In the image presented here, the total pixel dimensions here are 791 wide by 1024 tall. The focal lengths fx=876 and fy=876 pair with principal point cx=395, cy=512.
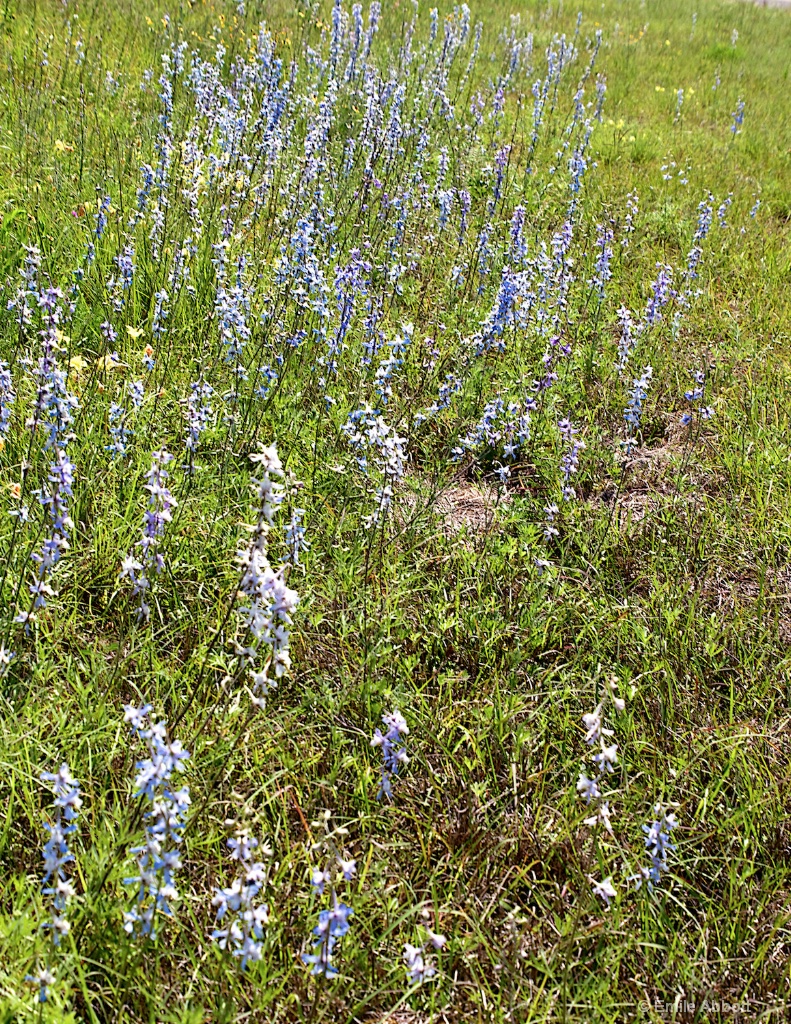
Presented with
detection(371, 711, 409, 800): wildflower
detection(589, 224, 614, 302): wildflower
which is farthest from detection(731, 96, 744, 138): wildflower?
detection(371, 711, 409, 800): wildflower

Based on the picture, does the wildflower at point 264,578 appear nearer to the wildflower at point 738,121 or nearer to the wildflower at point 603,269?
the wildflower at point 603,269

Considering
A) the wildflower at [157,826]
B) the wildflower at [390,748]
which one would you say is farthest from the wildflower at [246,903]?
the wildflower at [390,748]

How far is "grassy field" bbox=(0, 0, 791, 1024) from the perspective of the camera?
1.92m

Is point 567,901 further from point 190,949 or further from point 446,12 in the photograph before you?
point 446,12

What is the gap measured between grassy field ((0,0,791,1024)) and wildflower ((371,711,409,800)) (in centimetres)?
2

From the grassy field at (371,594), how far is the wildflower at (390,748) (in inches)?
0.9

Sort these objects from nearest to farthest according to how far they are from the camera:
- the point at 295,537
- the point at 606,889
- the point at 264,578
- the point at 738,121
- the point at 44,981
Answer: the point at 44,981 < the point at 264,578 < the point at 606,889 < the point at 295,537 < the point at 738,121

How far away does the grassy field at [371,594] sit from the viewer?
6.29ft

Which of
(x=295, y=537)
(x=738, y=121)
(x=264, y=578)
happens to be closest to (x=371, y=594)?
(x=295, y=537)

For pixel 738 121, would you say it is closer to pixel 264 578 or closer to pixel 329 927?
pixel 264 578

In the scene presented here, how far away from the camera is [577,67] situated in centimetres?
934

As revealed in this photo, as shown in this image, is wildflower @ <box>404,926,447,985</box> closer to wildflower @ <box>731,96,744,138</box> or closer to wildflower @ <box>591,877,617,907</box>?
wildflower @ <box>591,877,617,907</box>

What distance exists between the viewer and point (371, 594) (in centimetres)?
287

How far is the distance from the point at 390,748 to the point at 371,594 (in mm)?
753
